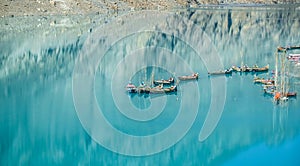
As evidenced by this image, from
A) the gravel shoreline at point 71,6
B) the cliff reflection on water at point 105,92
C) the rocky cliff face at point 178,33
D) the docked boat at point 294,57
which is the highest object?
the gravel shoreline at point 71,6

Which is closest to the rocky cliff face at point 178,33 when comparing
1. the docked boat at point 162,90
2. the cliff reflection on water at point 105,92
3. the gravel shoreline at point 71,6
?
the cliff reflection on water at point 105,92

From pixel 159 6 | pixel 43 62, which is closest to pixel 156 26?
pixel 43 62

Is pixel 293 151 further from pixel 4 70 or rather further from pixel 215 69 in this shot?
pixel 4 70

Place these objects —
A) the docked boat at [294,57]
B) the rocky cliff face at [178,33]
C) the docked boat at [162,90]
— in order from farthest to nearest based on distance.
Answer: the rocky cliff face at [178,33] < the docked boat at [294,57] < the docked boat at [162,90]

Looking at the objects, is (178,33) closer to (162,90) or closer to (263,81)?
(263,81)

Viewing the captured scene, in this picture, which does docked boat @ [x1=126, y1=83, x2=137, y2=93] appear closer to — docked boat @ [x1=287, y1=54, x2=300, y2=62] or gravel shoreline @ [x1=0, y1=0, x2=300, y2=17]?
docked boat @ [x1=287, y1=54, x2=300, y2=62]

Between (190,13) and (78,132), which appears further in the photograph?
(190,13)

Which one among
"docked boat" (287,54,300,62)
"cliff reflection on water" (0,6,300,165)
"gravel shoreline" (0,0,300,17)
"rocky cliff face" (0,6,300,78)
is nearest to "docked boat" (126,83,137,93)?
"cliff reflection on water" (0,6,300,165)

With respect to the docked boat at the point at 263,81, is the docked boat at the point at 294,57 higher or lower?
higher

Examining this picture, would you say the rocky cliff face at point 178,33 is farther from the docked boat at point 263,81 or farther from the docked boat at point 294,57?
the docked boat at point 263,81
